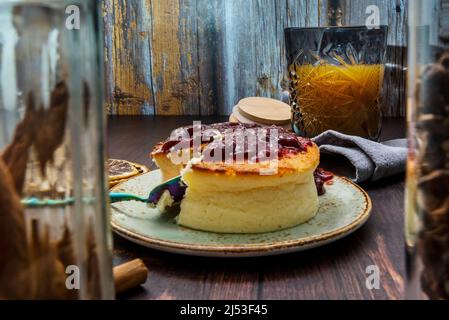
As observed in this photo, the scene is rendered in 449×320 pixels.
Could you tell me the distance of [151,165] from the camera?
1390mm

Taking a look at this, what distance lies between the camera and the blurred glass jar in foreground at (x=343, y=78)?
1440 millimetres

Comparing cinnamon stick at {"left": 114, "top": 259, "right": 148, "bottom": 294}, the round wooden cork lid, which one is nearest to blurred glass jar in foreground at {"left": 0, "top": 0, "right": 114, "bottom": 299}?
cinnamon stick at {"left": 114, "top": 259, "right": 148, "bottom": 294}

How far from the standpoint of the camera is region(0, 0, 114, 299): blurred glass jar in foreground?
0.47 meters

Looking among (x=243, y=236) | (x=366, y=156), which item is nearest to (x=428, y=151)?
(x=243, y=236)

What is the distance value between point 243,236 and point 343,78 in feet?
2.23

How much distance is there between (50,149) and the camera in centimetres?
49

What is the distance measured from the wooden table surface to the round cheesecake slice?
0.28ft

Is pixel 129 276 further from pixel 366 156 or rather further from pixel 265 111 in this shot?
pixel 265 111

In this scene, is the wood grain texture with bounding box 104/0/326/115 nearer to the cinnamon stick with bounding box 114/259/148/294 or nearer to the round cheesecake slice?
the round cheesecake slice

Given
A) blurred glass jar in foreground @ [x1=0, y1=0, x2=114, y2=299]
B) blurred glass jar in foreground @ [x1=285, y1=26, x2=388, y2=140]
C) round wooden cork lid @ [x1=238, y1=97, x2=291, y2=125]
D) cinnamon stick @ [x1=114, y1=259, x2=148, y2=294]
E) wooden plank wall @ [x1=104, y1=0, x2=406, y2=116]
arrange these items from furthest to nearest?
1. wooden plank wall @ [x1=104, y1=0, x2=406, y2=116]
2. round wooden cork lid @ [x1=238, y1=97, x2=291, y2=125]
3. blurred glass jar in foreground @ [x1=285, y1=26, x2=388, y2=140]
4. cinnamon stick @ [x1=114, y1=259, x2=148, y2=294]
5. blurred glass jar in foreground @ [x1=0, y1=0, x2=114, y2=299]

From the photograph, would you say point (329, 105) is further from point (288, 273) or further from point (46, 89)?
point (46, 89)

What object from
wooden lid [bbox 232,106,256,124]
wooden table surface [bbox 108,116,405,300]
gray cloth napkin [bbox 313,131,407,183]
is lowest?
wooden table surface [bbox 108,116,405,300]

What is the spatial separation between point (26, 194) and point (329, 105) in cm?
106
